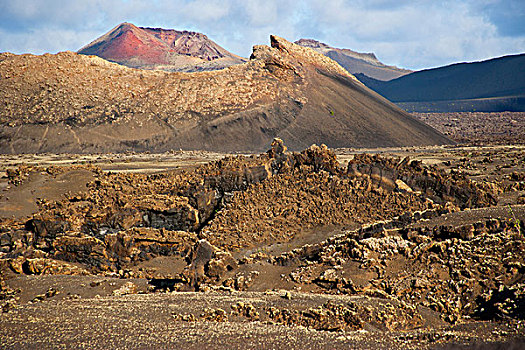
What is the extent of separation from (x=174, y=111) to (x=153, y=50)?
135648mm

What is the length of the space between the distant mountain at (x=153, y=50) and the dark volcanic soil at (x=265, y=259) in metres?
132

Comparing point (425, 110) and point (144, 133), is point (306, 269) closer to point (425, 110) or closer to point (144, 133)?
point (144, 133)

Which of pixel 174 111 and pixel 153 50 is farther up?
pixel 153 50

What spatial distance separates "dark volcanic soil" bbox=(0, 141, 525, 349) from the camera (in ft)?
19.4

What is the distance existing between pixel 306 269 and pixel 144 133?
41.5 meters

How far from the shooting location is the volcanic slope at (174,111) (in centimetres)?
4606

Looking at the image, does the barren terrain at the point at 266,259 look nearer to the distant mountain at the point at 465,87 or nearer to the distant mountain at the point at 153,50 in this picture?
the distant mountain at the point at 465,87

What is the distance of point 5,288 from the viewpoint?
9.02 meters

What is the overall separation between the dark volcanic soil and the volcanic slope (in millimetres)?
29472

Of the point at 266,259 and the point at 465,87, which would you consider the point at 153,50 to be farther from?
the point at 266,259

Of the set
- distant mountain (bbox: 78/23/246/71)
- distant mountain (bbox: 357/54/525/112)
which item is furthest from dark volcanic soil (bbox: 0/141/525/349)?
distant mountain (bbox: 78/23/246/71)

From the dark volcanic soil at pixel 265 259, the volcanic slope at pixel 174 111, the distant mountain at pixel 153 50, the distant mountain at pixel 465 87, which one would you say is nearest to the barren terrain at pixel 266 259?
the dark volcanic soil at pixel 265 259

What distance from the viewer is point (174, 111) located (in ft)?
161

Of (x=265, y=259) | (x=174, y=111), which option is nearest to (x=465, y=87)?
(x=174, y=111)
